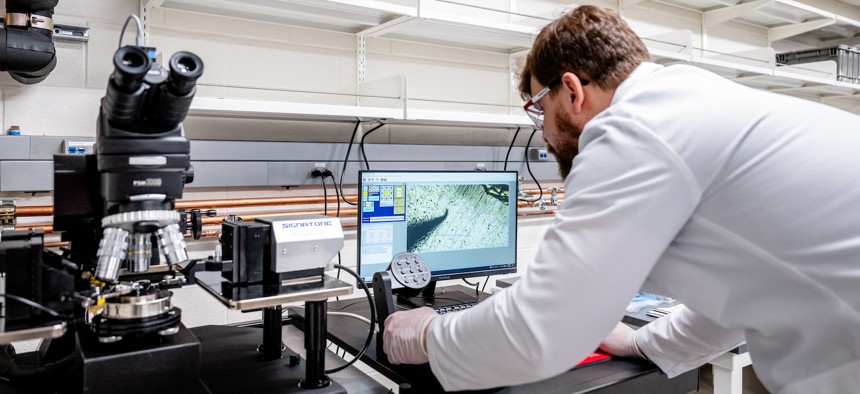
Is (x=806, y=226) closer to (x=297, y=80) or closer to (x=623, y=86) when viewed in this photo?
(x=623, y=86)

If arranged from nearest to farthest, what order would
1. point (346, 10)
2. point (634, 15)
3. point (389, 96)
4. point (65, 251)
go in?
point (65, 251) < point (346, 10) < point (389, 96) < point (634, 15)

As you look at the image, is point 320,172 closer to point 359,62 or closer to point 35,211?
point 359,62

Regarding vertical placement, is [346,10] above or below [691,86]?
above

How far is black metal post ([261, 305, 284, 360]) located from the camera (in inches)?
45.2

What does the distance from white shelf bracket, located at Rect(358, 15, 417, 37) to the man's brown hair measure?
748 millimetres

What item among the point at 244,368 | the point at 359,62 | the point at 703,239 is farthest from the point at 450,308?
the point at 359,62

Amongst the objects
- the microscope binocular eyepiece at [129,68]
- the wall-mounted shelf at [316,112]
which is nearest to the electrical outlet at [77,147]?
the wall-mounted shelf at [316,112]

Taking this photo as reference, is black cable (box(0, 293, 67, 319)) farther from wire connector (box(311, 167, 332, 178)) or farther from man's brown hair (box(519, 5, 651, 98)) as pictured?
wire connector (box(311, 167, 332, 178))

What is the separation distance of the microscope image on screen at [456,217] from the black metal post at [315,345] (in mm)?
662

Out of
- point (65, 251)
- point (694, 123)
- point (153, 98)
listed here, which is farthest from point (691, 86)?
point (65, 251)

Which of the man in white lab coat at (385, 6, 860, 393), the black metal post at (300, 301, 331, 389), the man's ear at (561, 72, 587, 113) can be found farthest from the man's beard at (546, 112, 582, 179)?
the black metal post at (300, 301, 331, 389)

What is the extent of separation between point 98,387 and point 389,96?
4.15 ft

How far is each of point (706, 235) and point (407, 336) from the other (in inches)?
19.7

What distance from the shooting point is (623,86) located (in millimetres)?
940
